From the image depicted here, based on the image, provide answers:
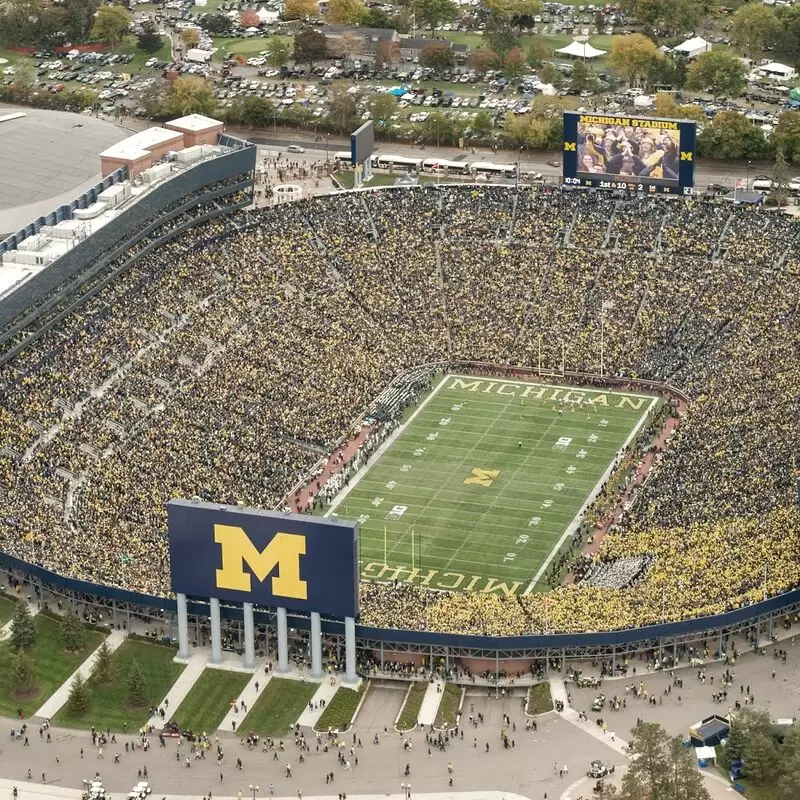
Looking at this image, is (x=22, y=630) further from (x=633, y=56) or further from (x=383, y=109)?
(x=633, y=56)

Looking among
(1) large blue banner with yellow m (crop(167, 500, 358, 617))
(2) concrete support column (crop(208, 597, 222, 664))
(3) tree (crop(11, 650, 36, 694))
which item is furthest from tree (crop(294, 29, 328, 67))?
(3) tree (crop(11, 650, 36, 694))

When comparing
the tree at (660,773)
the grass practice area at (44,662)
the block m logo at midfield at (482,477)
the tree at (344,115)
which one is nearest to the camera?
the tree at (660,773)

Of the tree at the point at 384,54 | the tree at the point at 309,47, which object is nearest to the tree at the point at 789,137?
the tree at the point at 384,54

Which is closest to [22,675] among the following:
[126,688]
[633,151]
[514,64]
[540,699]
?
[126,688]

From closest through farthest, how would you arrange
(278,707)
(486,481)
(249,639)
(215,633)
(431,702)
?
(278,707) → (431,702) → (249,639) → (215,633) → (486,481)

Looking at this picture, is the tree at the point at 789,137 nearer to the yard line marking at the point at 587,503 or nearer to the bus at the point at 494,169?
the bus at the point at 494,169

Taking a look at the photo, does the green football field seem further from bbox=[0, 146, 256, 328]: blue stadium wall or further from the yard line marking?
bbox=[0, 146, 256, 328]: blue stadium wall
